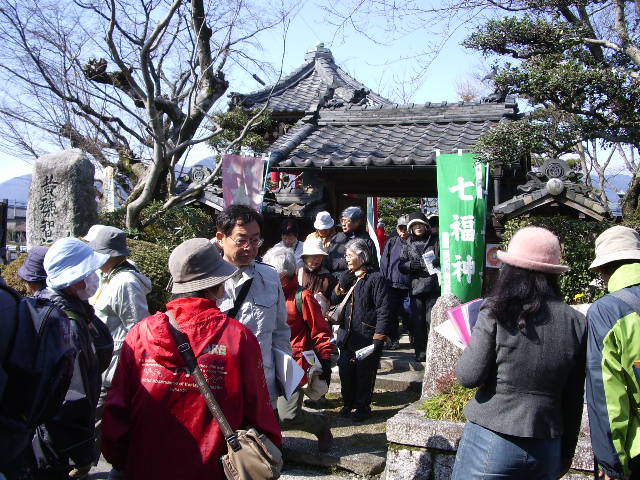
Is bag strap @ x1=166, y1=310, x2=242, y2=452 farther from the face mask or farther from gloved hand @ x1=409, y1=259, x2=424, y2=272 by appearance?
gloved hand @ x1=409, y1=259, x2=424, y2=272

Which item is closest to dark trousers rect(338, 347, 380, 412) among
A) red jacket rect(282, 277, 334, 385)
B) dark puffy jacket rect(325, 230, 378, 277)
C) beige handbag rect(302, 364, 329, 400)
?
red jacket rect(282, 277, 334, 385)

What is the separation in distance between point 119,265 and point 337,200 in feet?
22.7

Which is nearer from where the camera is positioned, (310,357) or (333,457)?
(310,357)

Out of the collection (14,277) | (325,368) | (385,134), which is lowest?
(325,368)

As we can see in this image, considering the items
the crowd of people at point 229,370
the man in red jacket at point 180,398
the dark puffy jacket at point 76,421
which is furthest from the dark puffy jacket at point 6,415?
the dark puffy jacket at point 76,421

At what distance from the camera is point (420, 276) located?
830 centimetres

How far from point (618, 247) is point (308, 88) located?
17398mm

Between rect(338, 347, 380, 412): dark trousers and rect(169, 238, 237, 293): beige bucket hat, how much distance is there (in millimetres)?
3921

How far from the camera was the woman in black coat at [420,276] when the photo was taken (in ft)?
26.8

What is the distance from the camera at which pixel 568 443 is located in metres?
2.85

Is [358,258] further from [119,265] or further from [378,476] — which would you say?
[119,265]

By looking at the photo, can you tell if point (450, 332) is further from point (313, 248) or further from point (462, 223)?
point (462, 223)

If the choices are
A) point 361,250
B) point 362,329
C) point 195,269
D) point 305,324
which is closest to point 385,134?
point 361,250

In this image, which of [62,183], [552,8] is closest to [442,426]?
[552,8]
